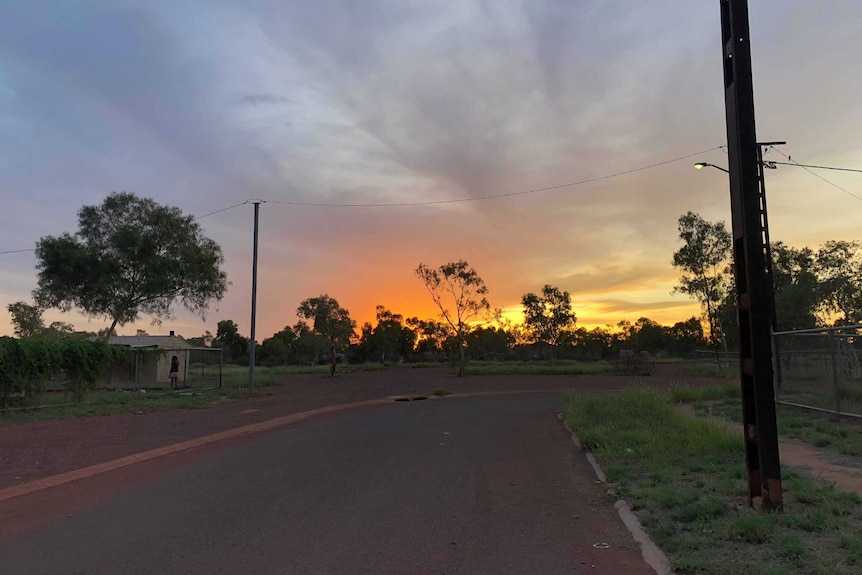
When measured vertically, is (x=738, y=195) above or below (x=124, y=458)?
above

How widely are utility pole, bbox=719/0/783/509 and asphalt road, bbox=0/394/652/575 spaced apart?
5.37 ft

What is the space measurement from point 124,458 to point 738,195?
10937mm

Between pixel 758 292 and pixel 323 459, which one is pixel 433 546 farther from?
pixel 323 459

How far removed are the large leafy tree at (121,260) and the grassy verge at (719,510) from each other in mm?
30317

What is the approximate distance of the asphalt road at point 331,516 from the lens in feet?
18.5

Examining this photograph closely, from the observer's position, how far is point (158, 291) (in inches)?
1425

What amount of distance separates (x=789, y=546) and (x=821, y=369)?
1172cm

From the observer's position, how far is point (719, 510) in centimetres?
645

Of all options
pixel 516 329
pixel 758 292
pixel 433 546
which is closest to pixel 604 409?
pixel 758 292

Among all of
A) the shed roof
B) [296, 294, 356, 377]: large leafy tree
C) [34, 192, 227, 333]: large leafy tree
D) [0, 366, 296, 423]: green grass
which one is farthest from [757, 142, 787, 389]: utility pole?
[296, 294, 356, 377]: large leafy tree

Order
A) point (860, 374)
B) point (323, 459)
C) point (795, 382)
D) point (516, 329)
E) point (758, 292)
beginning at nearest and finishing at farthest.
→ point (758, 292), point (323, 459), point (860, 374), point (795, 382), point (516, 329)

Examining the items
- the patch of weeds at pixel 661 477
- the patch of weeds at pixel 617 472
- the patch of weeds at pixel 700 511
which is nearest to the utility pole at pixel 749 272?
the patch of weeds at pixel 700 511

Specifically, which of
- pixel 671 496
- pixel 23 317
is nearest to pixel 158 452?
pixel 671 496

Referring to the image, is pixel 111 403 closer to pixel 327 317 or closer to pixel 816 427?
pixel 816 427
